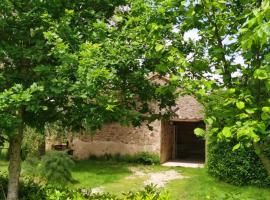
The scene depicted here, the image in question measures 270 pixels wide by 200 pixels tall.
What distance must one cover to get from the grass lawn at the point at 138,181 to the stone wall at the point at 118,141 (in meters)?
1.23

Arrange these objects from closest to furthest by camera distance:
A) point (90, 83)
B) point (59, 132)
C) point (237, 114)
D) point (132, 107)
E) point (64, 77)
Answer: point (237, 114)
point (90, 83)
point (64, 77)
point (132, 107)
point (59, 132)

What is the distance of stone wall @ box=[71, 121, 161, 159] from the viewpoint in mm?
23797

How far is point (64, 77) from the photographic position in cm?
664

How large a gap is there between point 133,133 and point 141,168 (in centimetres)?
306

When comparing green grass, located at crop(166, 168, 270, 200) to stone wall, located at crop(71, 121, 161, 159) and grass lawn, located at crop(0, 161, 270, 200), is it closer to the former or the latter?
grass lawn, located at crop(0, 161, 270, 200)

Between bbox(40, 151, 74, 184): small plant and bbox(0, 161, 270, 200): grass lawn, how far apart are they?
2.74ft

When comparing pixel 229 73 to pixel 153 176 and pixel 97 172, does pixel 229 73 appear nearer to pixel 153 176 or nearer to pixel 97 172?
pixel 153 176

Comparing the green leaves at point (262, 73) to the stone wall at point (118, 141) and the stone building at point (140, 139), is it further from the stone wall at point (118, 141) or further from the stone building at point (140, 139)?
the stone wall at point (118, 141)

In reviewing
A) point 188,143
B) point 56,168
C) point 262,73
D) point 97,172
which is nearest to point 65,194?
point 262,73

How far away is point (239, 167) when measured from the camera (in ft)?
54.4

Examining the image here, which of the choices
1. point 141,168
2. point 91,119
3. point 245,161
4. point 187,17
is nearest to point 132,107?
point 91,119

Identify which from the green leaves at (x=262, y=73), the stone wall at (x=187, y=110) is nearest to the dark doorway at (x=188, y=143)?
the stone wall at (x=187, y=110)

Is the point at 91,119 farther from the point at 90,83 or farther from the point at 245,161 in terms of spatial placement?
the point at 245,161

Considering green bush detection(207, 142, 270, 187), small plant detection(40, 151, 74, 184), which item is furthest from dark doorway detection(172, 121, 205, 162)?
small plant detection(40, 151, 74, 184)
